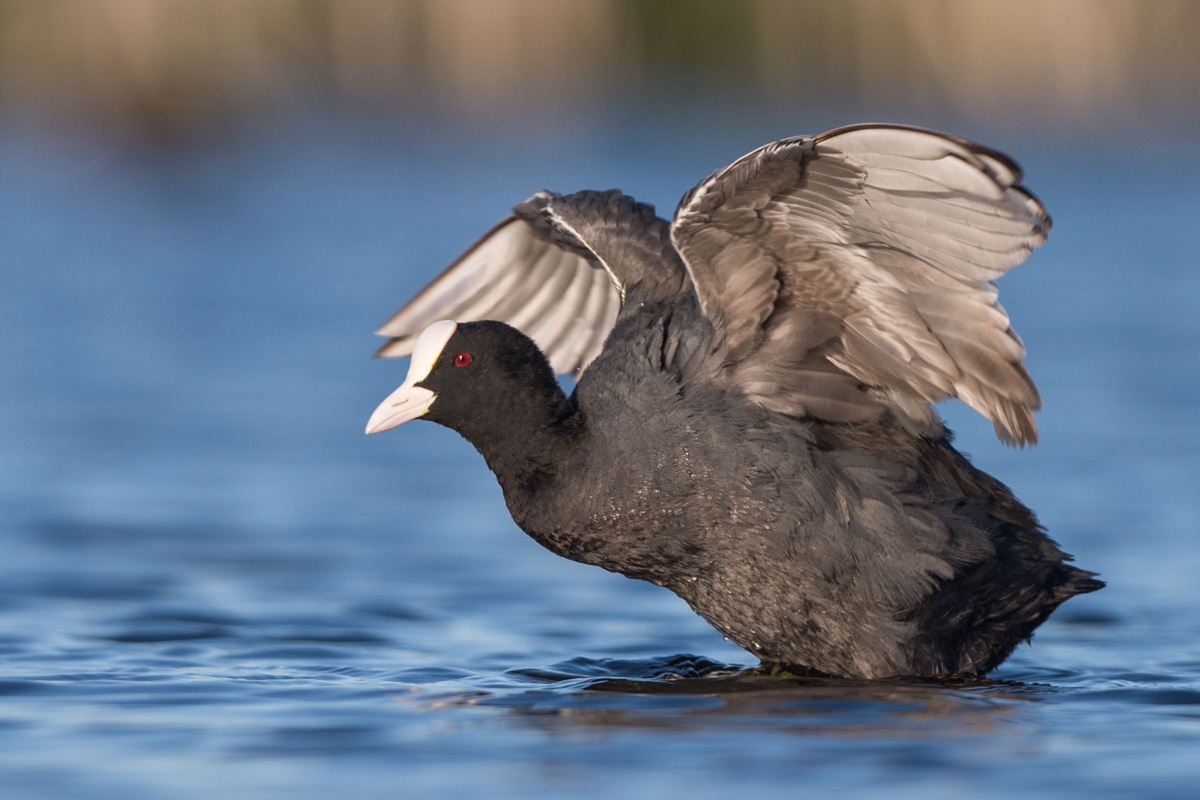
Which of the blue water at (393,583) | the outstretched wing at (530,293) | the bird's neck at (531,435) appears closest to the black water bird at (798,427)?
the bird's neck at (531,435)

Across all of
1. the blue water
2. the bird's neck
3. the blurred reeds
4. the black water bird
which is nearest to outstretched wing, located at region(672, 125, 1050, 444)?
the black water bird

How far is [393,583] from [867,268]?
2700mm

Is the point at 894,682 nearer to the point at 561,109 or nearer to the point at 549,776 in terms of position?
the point at 549,776

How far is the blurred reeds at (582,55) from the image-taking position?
19.4m

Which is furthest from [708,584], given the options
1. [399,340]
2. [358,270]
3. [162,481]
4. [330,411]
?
[358,270]

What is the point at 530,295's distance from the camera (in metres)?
6.39

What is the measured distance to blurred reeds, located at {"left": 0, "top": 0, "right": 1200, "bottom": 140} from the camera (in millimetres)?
19438

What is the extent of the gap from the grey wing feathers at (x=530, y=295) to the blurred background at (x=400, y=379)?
3.25 feet

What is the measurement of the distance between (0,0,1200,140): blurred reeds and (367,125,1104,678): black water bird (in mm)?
15025

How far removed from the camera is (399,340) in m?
6.30

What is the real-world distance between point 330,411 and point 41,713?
5416 millimetres

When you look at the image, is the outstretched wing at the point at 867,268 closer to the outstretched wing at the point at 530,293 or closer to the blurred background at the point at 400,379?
the blurred background at the point at 400,379

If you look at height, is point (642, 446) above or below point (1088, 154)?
below

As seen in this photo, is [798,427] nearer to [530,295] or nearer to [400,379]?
[530,295]
